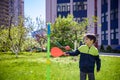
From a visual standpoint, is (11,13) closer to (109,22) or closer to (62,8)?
(62,8)

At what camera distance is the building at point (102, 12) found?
3819cm

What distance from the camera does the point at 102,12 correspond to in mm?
40656

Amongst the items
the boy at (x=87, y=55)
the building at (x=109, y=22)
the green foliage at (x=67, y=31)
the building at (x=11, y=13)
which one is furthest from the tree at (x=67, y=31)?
the boy at (x=87, y=55)

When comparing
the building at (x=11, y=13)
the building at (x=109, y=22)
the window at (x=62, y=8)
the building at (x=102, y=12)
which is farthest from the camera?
the building at (x=109, y=22)

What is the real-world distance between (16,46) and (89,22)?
9.97 metres

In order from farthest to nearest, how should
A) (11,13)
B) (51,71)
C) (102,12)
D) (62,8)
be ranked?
(62,8) → (102,12) → (11,13) → (51,71)

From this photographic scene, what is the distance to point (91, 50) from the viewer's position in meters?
6.52

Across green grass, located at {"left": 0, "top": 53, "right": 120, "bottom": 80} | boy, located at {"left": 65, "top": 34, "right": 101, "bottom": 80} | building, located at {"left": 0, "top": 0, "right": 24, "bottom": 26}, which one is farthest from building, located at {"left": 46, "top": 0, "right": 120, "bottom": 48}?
boy, located at {"left": 65, "top": 34, "right": 101, "bottom": 80}

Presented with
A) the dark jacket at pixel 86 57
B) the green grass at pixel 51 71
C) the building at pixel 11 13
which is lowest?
the green grass at pixel 51 71

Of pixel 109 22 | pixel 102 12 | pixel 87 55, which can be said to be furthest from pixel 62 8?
pixel 87 55

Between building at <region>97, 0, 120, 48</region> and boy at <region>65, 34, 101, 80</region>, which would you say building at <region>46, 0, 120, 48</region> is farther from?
boy at <region>65, 34, 101, 80</region>

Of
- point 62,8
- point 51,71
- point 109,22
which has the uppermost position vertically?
point 62,8

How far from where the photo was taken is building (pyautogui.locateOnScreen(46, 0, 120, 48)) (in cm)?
3819

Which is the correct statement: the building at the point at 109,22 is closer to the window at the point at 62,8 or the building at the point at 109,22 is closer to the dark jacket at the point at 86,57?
the window at the point at 62,8
